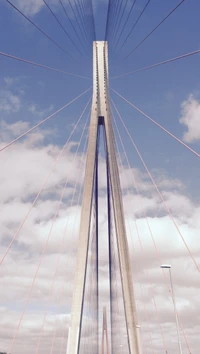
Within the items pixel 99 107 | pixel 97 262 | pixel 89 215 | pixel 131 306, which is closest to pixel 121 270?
pixel 131 306

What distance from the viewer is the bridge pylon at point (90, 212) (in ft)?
76.9

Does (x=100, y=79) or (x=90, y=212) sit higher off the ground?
(x=100, y=79)

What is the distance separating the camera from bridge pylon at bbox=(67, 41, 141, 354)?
76.9ft

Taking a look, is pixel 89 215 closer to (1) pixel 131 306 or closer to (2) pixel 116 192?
(2) pixel 116 192

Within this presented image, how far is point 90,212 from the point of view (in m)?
25.5

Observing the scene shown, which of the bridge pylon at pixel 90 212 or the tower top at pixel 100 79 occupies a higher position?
the tower top at pixel 100 79

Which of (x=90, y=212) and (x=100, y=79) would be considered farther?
(x=100, y=79)

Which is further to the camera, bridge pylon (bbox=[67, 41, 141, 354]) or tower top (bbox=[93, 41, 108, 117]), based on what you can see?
tower top (bbox=[93, 41, 108, 117])

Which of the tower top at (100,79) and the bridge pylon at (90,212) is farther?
the tower top at (100,79)

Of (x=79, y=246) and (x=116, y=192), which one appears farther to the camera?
(x=116, y=192)

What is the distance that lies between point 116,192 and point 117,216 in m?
1.62

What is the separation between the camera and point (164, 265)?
60.1 ft

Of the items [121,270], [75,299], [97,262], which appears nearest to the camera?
[75,299]

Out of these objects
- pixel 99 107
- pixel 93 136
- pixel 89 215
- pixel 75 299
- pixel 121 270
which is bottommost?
pixel 75 299
